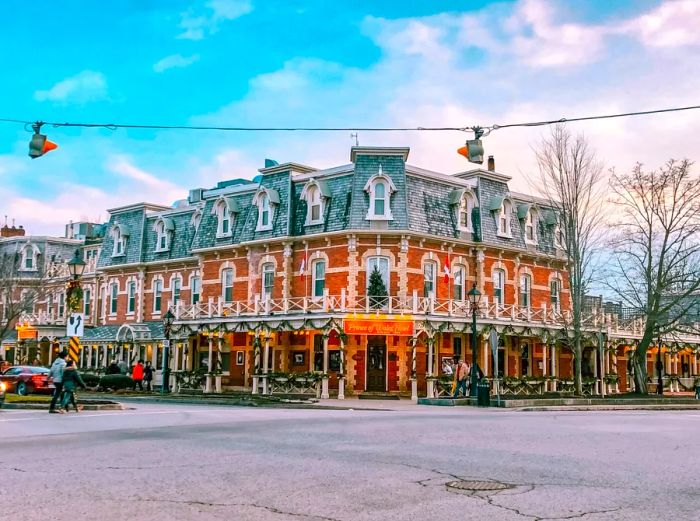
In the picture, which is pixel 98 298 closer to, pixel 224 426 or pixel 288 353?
pixel 288 353

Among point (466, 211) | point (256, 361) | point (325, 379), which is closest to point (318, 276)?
point (256, 361)

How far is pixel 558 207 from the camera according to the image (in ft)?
119

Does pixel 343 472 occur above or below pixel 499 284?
below

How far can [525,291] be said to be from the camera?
42781 millimetres

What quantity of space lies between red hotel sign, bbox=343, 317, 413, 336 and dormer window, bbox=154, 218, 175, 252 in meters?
18.9

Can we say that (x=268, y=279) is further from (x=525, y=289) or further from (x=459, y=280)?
(x=525, y=289)

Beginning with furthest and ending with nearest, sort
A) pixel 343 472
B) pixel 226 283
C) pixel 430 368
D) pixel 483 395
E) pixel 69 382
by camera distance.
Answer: pixel 226 283
pixel 430 368
pixel 483 395
pixel 69 382
pixel 343 472

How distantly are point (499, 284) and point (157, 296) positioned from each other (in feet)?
71.9

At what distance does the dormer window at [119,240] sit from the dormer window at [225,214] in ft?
35.3

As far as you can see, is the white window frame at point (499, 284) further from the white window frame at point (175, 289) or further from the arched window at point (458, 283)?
the white window frame at point (175, 289)

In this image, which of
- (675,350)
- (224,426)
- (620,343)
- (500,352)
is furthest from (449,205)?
(224,426)

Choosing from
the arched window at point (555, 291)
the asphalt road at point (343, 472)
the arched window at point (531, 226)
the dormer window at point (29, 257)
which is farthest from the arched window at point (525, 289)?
the dormer window at point (29, 257)

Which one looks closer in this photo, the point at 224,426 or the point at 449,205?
the point at 224,426

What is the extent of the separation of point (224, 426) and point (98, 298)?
134ft
